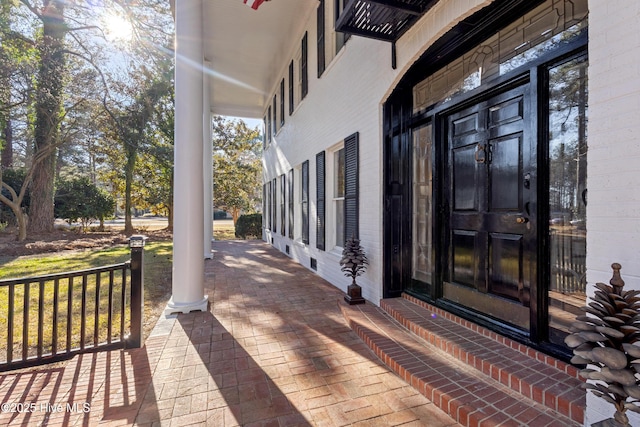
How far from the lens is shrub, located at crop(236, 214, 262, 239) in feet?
45.8

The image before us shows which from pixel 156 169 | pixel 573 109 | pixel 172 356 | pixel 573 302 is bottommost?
pixel 172 356

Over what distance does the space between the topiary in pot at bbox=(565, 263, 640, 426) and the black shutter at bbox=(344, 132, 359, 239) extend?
276cm

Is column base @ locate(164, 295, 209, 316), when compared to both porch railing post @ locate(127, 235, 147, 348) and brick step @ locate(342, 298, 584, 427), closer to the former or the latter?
porch railing post @ locate(127, 235, 147, 348)

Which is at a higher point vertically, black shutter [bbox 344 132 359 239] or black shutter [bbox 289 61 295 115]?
black shutter [bbox 289 61 295 115]

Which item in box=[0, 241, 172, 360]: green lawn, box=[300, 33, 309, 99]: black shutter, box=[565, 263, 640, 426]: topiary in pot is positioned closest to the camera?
box=[565, 263, 640, 426]: topiary in pot

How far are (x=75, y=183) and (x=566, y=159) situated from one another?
16093 millimetres

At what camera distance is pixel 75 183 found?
41.9 ft

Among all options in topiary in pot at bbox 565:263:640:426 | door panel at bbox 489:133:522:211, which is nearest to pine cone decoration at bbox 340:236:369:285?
door panel at bbox 489:133:522:211

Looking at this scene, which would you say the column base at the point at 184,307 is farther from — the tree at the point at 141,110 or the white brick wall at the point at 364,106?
the tree at the point at 141,110

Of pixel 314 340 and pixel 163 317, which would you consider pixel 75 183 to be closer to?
pixel 163 317

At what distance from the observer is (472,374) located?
208 centimetres

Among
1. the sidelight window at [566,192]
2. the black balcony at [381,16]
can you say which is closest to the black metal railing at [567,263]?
the sidelight window at [566,192]

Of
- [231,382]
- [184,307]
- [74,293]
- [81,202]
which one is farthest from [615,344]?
[81,202]

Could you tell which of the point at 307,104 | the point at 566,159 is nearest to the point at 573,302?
the point at 566,159
